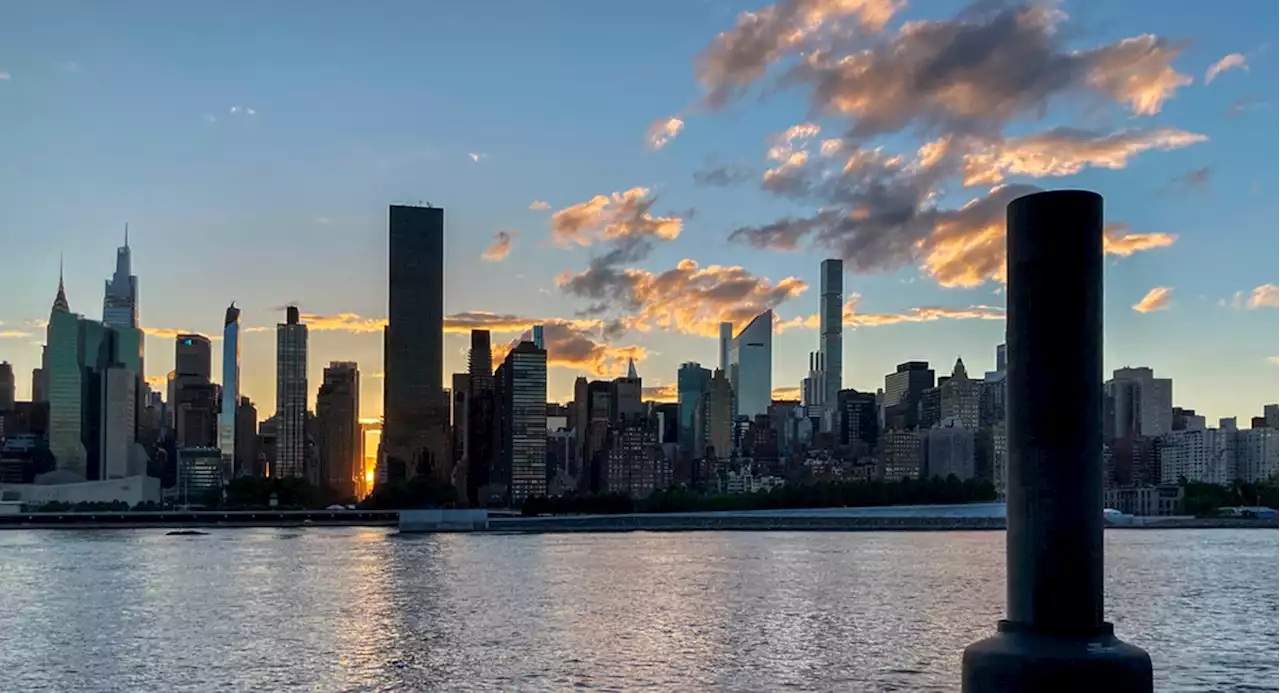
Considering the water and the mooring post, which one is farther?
the water

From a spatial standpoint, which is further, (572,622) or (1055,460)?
(572,622)

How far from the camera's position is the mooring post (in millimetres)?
13547

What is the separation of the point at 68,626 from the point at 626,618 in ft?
65.8

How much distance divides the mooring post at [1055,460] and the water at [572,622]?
20101 millimetres

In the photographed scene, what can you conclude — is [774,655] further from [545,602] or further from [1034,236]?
[1034,236]

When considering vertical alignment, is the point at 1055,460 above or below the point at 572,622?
above

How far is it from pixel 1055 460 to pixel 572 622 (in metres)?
36.7

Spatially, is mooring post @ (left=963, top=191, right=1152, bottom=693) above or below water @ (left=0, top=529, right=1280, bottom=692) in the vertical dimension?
above

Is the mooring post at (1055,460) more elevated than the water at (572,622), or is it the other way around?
the mooring post at (1055,460)

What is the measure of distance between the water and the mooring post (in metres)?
20.1

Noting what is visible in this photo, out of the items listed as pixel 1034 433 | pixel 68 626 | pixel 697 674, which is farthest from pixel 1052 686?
pixel 68 626

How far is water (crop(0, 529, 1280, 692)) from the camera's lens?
35.8 meters

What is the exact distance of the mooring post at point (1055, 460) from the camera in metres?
13.5

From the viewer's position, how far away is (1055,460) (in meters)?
13.6
